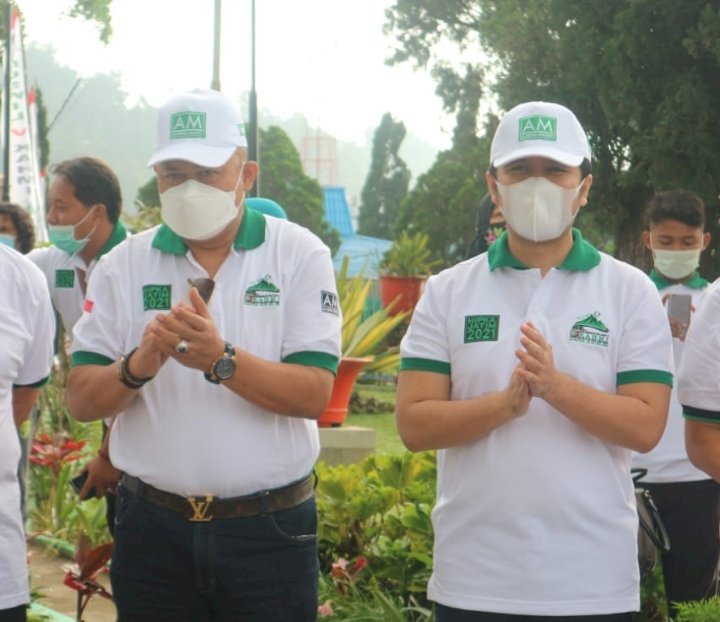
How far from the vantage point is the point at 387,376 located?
1778 cm

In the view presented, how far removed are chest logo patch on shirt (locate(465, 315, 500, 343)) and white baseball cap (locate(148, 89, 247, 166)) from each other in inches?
31.9

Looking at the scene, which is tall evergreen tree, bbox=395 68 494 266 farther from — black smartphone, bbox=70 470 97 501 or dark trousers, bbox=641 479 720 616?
black smartphone, bbox=70 470 97 501

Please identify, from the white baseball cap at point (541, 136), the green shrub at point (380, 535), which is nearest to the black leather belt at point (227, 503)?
the white baseball cap at point (541, 136)

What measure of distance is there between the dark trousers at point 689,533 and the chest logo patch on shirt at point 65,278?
2.35 metres

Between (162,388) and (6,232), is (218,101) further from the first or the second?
(6,232)

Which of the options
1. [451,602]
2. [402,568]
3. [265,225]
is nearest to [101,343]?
[265,225]

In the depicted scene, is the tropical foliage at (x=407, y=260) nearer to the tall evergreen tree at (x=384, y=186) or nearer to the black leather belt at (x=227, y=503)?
the black leather belt at (x=227, y=503)

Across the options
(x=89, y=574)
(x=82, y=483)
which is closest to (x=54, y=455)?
(x=89, y=574)

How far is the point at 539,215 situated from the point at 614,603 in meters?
0.92

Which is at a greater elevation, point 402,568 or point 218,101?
point 218,101

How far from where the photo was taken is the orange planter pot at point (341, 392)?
34.9ft

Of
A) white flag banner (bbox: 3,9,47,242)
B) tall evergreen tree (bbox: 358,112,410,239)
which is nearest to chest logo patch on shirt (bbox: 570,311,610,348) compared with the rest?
white flag banner (bbox: 3,9,47,242)

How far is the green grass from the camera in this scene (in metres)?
13.0

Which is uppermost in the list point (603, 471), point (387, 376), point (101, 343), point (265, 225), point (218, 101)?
point (218, 101)
